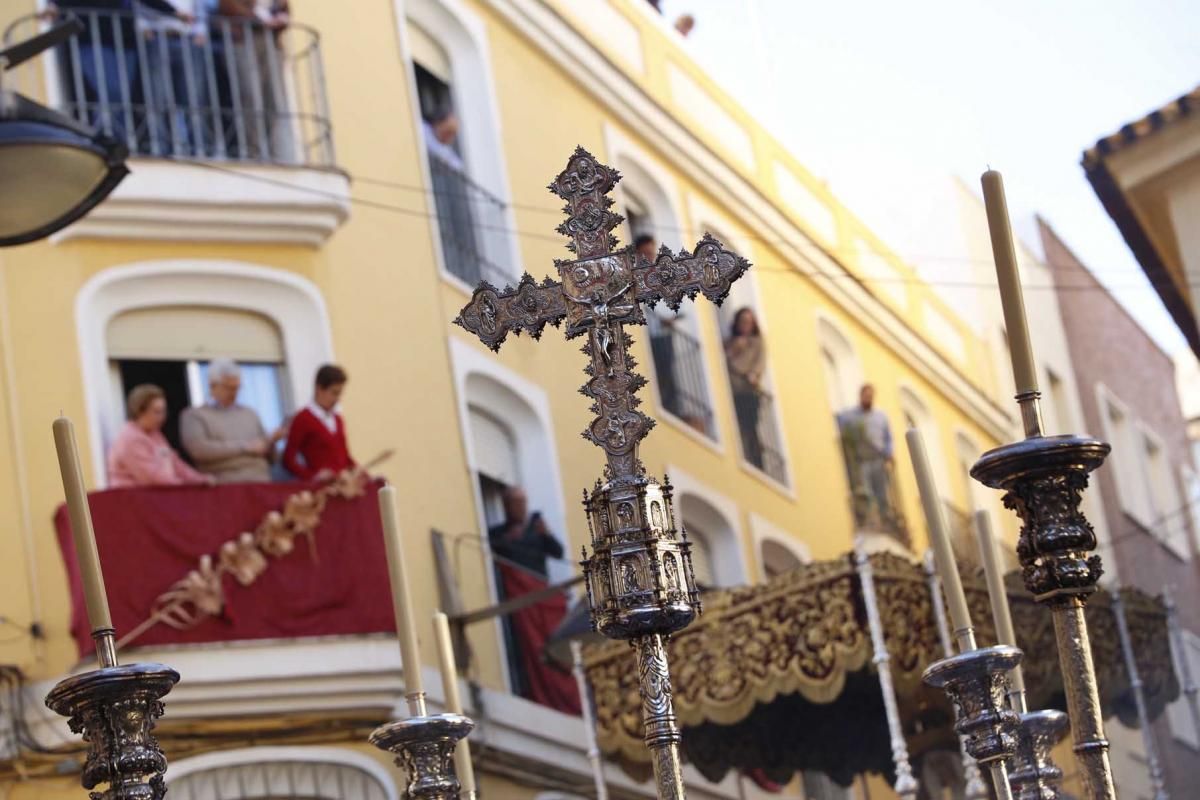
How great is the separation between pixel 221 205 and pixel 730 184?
9573 mm

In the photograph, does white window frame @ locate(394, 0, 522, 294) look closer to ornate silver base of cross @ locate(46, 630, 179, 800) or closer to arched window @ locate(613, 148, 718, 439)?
arched window @ locate(613, 148, 718, 439)

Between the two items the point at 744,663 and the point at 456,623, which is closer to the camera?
the point at 744,663

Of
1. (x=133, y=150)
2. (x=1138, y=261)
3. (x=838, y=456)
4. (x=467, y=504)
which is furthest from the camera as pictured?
(x=838, y=456)

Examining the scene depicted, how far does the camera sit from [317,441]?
14492mm

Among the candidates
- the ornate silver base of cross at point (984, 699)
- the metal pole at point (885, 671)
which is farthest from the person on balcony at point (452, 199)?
the ornate silver base of cross at point (984, 699)

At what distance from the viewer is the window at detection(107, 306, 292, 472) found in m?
14.7

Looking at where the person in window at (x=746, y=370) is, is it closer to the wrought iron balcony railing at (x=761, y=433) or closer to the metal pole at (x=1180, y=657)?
the wrought iron balcony railing at (x=761, y=433)

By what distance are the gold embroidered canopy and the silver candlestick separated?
843 centimetres

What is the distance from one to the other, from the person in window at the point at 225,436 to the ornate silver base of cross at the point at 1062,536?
9965mm

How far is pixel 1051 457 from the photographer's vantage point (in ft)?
15.1

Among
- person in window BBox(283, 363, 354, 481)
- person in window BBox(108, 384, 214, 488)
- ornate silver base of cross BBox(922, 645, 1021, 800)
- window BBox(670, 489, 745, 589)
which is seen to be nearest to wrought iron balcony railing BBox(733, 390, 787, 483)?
window BBox(670, 489, 745, 589)

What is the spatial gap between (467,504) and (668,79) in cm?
781

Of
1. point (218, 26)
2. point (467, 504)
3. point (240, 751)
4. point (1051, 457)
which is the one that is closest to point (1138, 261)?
point (467, 504)

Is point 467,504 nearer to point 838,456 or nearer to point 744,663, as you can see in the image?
point 744,663
